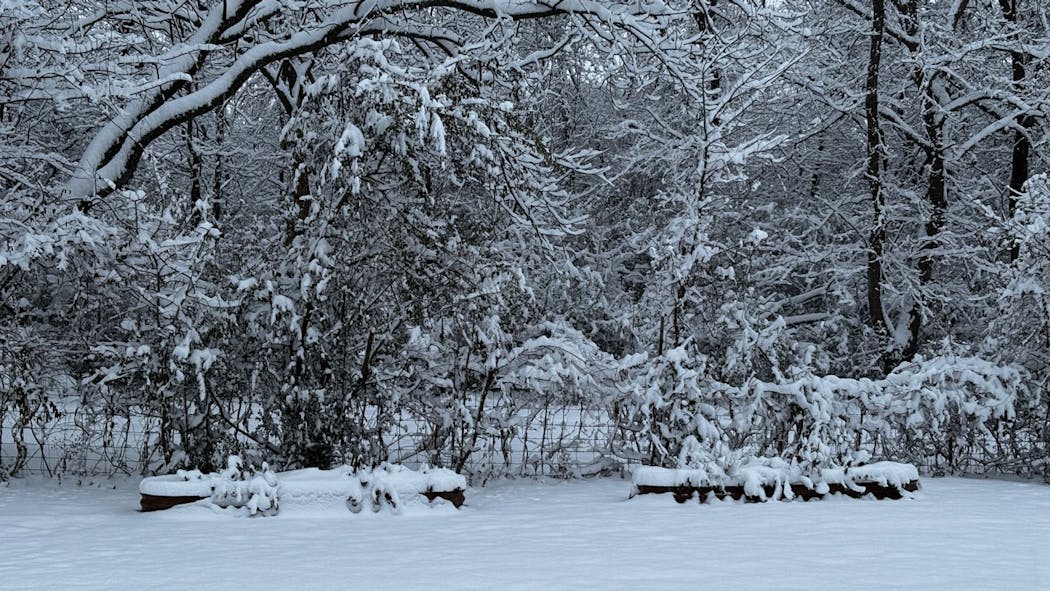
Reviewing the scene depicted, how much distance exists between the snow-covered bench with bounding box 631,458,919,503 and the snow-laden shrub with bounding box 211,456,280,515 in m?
2.95

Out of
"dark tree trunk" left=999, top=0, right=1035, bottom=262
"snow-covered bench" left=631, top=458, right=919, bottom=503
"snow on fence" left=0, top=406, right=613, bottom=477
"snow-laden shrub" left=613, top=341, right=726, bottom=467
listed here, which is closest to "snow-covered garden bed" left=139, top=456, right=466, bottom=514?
"snow on fence" left=0, top=406, right=613, bottom=477

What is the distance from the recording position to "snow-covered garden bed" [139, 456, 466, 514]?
6.91 metres

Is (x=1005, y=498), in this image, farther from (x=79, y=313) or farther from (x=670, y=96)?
(x=670, y=96)

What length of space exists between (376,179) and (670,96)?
980cm

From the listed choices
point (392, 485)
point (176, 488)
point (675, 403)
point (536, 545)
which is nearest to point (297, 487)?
point (392, 485)

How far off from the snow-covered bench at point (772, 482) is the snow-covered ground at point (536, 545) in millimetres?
140

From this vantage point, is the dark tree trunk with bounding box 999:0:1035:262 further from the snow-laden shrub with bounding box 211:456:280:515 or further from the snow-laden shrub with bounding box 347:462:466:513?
the snow-laden shrub with bounding box 211:456:280:515

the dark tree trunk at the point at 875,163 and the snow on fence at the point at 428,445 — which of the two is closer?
the snow on fence at the point at 428,445

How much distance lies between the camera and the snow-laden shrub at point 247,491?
6832mm

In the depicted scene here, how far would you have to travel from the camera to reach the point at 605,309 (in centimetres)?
1316

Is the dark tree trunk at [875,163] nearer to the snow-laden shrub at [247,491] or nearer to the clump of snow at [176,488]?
the snow-laden shrub at [247,491]

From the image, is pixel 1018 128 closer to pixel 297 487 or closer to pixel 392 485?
pixel 392 485

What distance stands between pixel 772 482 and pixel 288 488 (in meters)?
3.88

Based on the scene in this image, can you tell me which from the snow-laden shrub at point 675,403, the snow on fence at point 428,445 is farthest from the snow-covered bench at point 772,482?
the snow on fence at point 428,445
